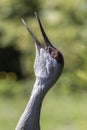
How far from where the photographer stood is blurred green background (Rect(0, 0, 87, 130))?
10875mm

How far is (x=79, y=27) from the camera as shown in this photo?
11.5 metres

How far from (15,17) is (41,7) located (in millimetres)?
460

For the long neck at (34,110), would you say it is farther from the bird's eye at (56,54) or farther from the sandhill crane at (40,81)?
the bird's eye at (56,54)

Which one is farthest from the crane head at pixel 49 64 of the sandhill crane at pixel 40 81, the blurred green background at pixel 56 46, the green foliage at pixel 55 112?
the blurred green background at pixel 56 46

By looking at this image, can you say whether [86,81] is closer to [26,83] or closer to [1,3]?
[26,83]

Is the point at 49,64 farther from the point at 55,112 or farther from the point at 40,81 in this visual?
the point at 55,112

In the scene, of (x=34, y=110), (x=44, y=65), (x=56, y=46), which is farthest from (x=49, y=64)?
(x=56, y=46)

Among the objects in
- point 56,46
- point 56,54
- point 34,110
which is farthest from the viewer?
point 56,46

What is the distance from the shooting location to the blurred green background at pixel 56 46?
35.7 ft

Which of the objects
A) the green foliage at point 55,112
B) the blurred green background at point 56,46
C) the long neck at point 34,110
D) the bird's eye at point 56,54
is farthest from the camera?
the blurred green background at point 56,46

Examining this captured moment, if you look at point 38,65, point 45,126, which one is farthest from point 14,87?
point 38,65

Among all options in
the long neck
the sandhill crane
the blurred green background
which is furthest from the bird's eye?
the blurred green background

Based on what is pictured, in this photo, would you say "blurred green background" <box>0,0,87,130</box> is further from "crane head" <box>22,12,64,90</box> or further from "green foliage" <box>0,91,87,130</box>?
"crane head" <box>22,12,64,90</box>

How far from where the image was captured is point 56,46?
11531 millimetres
